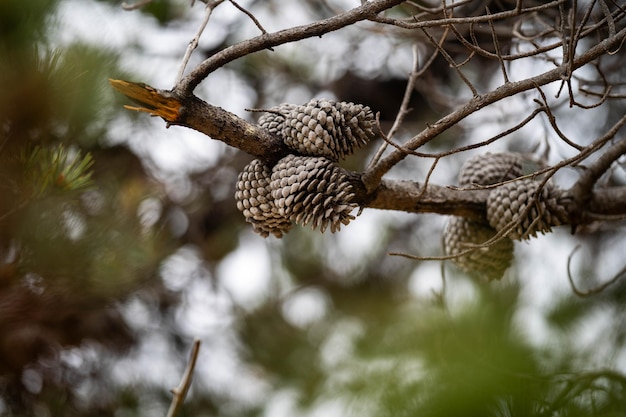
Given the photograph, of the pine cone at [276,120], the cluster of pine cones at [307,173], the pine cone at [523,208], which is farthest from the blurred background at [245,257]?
the pine cone at [276,120]

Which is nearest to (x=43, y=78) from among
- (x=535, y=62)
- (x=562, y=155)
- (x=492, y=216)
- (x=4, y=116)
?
(x=4, y=116)

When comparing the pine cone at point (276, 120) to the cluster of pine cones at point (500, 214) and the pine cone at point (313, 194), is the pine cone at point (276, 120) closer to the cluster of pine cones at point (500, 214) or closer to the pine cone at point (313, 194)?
the pine cone at point (313, 194)

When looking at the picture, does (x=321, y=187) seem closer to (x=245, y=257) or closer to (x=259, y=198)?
(x=259, y=198)

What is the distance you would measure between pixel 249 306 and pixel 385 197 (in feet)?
4.06

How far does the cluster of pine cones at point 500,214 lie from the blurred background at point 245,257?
59 millimetres

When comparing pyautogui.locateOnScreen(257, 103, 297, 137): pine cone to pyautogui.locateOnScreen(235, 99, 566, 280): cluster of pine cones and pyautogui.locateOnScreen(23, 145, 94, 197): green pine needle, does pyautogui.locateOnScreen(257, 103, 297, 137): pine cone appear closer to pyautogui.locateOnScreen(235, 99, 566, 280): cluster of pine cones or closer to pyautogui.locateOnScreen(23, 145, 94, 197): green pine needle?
pyautogui.locateOnScreen(235, 99, 566, 280): cluster of pine cones

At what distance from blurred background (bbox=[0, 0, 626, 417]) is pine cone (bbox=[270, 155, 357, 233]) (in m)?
0.20

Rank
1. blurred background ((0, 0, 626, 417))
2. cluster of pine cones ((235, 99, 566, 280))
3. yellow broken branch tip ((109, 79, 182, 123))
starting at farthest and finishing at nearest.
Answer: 1. blurred background ((0, 0, 626, 417))
2. cluster of pine cones ((235, 99, 566, 280))
3. yellow broken branch tip ((109, 79, 182, 123))

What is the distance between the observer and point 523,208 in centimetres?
92

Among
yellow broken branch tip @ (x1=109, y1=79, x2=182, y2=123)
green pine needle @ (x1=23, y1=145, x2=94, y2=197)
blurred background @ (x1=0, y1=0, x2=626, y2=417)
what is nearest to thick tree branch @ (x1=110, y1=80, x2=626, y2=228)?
yellow broken branch tip @ (x1=109, y1=79, x2=182, y2=123)

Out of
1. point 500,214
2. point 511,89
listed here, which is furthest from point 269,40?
point 500,214

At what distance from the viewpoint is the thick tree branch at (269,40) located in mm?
716

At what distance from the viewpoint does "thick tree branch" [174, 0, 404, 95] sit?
28.2 inches

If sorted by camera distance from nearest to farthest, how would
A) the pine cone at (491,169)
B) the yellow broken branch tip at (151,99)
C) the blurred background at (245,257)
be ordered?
the yellow broken branch tip at (151,99) < the blurred background at (245,257) < the pine cone at (491,169)
